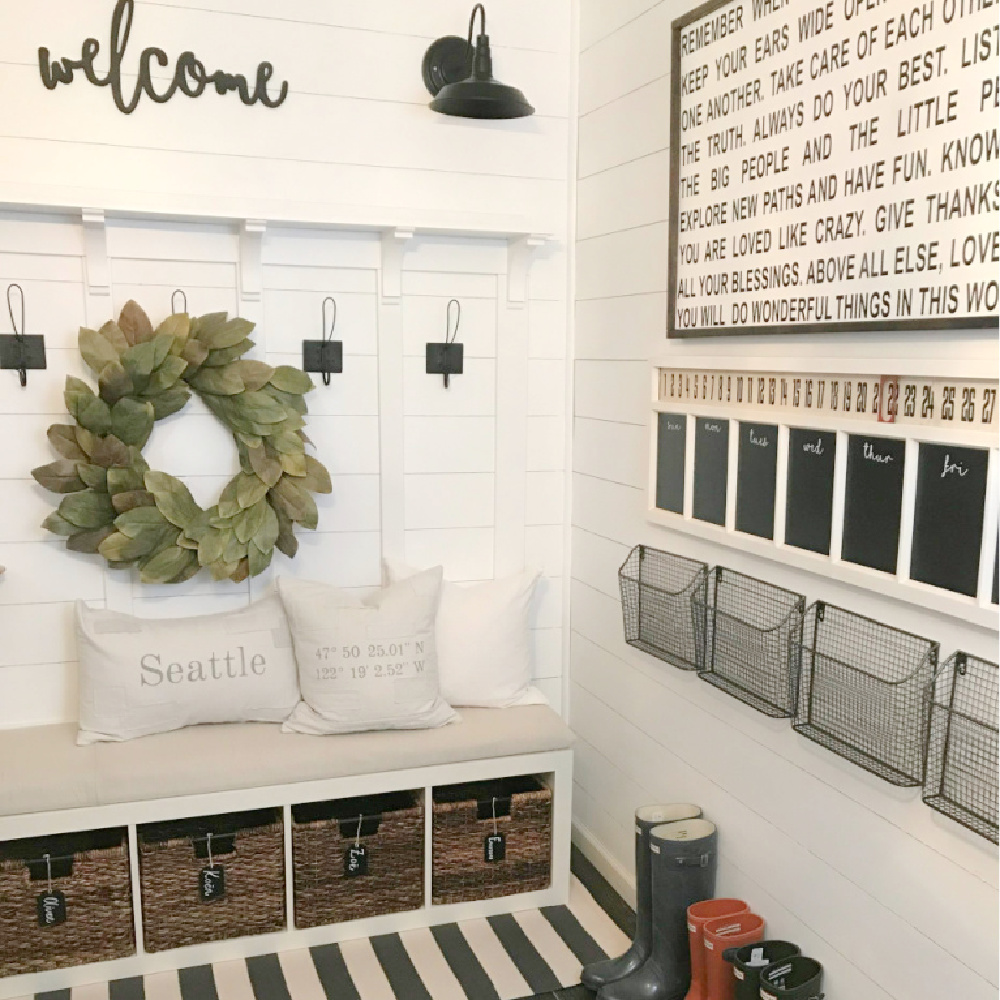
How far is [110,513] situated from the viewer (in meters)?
2.71

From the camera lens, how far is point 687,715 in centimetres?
259

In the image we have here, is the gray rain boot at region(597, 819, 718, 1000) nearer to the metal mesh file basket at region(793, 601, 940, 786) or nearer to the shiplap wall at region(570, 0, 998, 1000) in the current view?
the shiplap wall at region(570, 0, 998, 1000)

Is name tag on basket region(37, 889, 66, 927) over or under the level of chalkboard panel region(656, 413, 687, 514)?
under

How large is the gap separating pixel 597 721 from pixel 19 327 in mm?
1886

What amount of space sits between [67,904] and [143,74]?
2.01 m

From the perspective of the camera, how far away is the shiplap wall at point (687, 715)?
1820 mm

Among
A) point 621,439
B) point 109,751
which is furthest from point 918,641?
point 109,751

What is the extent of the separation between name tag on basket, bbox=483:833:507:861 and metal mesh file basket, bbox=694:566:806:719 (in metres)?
0.80

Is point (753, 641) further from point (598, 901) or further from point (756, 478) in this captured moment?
point (598, 901)

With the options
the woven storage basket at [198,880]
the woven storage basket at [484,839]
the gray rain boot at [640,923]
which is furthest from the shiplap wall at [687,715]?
the woven storage basket at [198,880]

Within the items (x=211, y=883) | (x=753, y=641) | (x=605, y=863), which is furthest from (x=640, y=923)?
(x=211, y=883)

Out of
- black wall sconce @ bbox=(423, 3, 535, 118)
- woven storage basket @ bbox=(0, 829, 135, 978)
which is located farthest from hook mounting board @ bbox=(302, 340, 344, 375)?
woven storage basket @ bbox=(0, 829, 135, 978)

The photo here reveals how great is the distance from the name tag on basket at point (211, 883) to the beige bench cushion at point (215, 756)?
21 cm

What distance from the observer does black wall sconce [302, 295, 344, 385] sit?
9.50 ft
